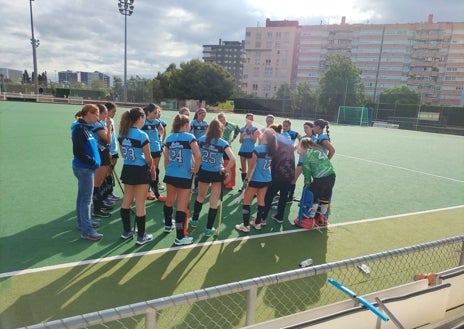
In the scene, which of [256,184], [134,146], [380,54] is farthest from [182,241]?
[380,54]

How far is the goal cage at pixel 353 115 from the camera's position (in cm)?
4496

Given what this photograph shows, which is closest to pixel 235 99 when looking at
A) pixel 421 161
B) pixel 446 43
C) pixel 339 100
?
pixel 339 100

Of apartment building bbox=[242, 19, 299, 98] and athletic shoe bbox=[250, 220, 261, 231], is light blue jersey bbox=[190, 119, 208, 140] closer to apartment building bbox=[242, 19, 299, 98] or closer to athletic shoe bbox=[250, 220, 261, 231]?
athletic shoe bbox=[250, 220, 261, 231]

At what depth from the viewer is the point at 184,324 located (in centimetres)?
343

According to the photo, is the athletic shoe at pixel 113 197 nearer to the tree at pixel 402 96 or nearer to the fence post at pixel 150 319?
the fence post at pixel 150 319

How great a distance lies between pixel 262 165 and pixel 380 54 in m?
105

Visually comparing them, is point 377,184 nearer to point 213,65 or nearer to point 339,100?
point 339,100

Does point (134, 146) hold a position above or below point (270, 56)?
below

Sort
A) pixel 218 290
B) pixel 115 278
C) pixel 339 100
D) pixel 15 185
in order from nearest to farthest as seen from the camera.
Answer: pixel 218 290 → pixel 115 278 → pixel 15 185 → pixel 339 100

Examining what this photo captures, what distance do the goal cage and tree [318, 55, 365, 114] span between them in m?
3.41

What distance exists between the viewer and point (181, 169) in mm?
4934

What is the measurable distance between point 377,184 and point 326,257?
5.89 meters

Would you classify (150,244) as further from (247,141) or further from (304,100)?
(304,100)

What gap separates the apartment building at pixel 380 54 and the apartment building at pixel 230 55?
45278 millimetres
